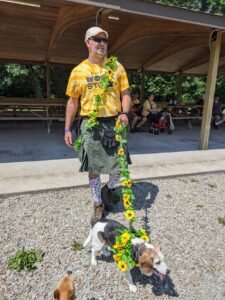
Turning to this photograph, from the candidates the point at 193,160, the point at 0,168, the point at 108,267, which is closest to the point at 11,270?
the point at 108,267

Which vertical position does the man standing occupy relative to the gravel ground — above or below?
above

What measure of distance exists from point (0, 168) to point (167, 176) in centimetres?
275

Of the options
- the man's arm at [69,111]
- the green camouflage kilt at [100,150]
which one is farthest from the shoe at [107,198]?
the man's arm at [69,111]

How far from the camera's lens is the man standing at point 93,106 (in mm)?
2543

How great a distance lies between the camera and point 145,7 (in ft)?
14.0

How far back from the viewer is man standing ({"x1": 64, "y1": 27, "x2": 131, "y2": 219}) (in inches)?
100

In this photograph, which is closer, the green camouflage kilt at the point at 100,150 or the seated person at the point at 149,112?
the green camouflage kilt at the point at 100,150

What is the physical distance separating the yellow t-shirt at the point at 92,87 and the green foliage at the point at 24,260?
142 centimetres

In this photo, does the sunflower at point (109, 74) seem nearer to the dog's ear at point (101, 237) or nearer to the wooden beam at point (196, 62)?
the dog's ear at point (101, 237)

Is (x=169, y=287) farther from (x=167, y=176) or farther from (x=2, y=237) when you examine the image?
(x=167, y=176)

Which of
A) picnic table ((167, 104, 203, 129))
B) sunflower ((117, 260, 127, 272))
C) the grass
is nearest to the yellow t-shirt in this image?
sunflower ((117, 260, 127, 272))

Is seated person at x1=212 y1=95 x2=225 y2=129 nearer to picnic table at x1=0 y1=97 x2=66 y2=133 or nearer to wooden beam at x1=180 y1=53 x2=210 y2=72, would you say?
wooden beam at x1=180 y1=53 x2=210 y2=72

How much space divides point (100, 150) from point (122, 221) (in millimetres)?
910

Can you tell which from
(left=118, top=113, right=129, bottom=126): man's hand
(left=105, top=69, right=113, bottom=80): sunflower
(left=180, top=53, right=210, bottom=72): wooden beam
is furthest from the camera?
(left=180, top=53, right=210, bottom=72): wooden beam
